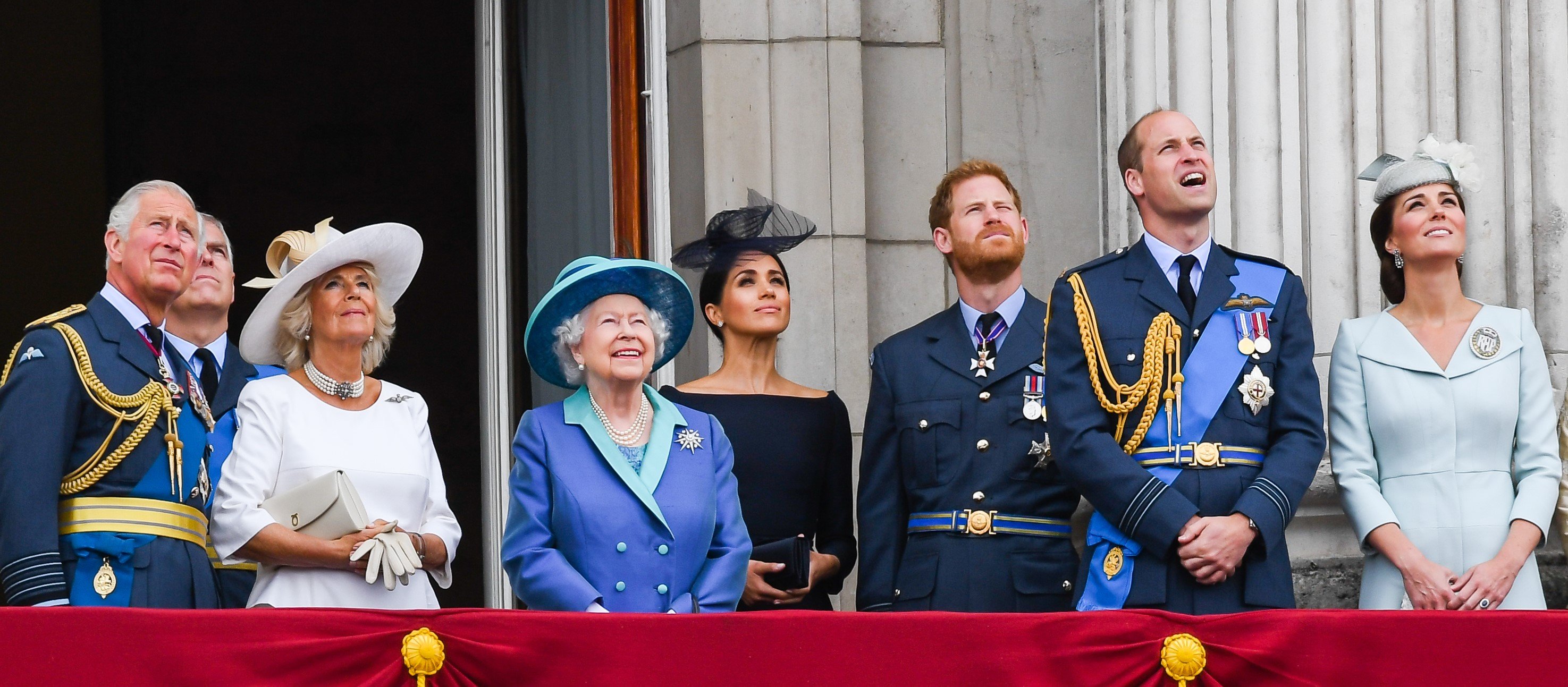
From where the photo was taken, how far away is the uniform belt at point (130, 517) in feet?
12.8

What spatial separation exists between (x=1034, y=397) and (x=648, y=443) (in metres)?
0.99

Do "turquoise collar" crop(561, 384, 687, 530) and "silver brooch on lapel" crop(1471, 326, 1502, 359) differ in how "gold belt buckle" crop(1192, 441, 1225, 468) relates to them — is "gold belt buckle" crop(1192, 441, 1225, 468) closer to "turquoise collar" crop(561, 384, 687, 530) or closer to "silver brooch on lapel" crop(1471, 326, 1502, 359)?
"silver brooch on lapel" crop(1471, 326, 1502, 359)

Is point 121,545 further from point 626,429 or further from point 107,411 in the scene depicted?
point 626,429

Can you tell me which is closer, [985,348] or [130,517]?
[130,517]

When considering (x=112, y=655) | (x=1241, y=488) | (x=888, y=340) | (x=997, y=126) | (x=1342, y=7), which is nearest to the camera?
(x=112, y=655)

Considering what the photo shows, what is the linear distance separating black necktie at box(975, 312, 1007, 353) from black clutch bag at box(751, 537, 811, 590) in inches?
26.5

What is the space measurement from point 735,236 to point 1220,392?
4.86 feet

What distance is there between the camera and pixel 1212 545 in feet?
12.9

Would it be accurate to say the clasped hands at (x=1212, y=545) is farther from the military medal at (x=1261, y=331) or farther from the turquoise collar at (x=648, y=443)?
the turquoise collar at (x=648, y=443)

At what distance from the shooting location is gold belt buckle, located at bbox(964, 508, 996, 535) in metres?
4.45

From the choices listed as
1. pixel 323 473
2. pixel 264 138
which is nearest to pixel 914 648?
pixel 323 473

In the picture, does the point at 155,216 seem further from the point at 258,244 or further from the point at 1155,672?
the point at 258,244

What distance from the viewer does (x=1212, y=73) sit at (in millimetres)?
5691

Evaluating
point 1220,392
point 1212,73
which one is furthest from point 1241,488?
point 1212,73
